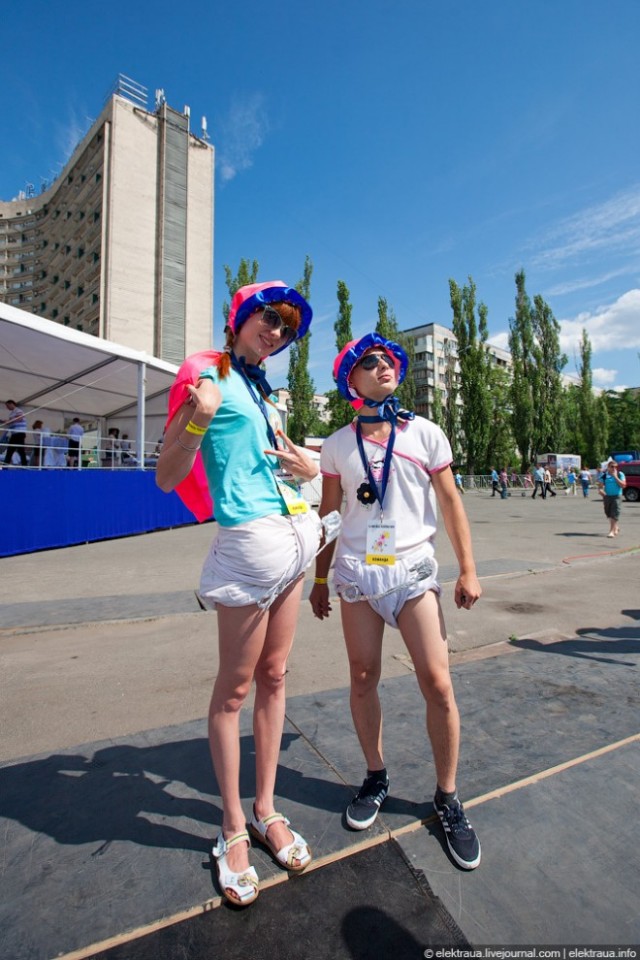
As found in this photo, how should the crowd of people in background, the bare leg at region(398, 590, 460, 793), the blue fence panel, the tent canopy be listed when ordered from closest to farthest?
the bare leg at region(398, 590, 460, 793) → the blue fence panel → the crowd of people in background → the tent canopy

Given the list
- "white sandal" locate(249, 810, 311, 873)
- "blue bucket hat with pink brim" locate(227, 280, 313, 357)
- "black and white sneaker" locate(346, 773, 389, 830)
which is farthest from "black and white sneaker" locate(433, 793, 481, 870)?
"blue bucket hat with pink brim" locate(227, 280, 313, 357)

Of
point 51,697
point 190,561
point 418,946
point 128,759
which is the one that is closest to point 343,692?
point 128,759

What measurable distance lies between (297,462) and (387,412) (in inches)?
19.3

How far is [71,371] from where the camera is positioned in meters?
14.9

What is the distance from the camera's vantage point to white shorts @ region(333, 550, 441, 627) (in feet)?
5.82

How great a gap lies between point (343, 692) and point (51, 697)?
1.93m

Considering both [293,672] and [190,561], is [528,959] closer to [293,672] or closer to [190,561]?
[293,672]

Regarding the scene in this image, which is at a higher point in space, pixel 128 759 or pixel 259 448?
pixel 259 448

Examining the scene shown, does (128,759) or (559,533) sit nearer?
(128,759)

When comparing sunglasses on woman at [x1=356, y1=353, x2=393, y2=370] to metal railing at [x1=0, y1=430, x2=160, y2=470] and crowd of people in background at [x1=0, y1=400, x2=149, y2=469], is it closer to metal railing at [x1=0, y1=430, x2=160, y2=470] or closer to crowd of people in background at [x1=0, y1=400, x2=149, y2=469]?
metal railing at [x1=0, y1=430, x2=160, y2=470]

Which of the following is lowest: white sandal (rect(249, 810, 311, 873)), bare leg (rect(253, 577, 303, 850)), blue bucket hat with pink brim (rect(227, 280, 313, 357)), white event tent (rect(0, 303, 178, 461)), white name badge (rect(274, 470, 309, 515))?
white sandal (rect(249, 810, 311, 873))

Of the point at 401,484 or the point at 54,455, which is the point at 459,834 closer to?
the point at 401,484

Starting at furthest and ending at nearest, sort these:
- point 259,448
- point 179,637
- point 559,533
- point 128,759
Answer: point 559,533
point 179,637
point 128,759
point 259,448

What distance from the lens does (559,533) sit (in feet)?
40.1
